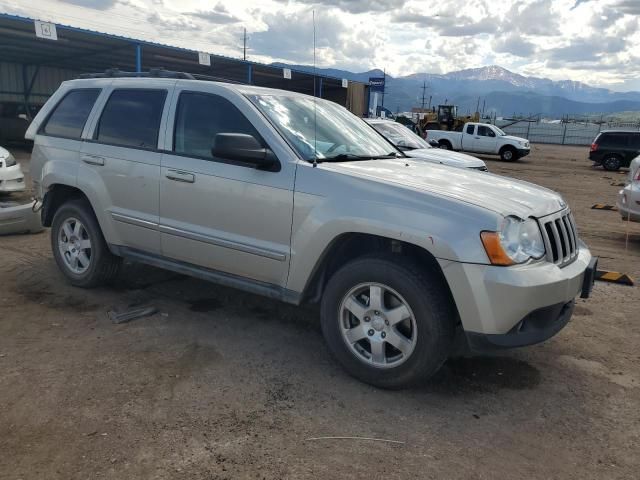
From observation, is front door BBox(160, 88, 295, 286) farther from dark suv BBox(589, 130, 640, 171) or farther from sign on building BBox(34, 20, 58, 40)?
dark suv BBox(589, 130, 640, 171)

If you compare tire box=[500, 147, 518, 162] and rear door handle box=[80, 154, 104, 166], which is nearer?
rear door handle box=[80, 154, 104, 166]

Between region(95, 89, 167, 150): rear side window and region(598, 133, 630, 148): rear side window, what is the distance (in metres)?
22.6

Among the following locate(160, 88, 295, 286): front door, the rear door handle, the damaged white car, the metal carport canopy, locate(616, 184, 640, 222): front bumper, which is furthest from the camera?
the metal carport canopy

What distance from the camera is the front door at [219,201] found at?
12.0 ft

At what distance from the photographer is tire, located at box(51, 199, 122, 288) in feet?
15.8

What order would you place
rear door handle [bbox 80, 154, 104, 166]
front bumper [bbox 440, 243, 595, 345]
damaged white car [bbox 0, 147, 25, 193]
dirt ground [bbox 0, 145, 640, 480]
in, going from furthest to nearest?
damaged white car [bbox 0, 147, 25, 193]
rear door handle [bbox 80, 154, 104, 166]
front bumper [bbox 440, 243, 595, 345]
dirt ground [bbox 0, 145, 640, 480]

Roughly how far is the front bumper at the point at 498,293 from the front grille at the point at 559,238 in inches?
8.4

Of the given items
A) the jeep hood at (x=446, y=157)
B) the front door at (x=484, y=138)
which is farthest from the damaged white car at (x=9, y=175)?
the front door at (x=484, y=138)

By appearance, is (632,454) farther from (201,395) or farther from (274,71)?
(274,71)

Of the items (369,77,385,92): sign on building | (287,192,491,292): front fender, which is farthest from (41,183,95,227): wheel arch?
(369,77,385,92): sign on building

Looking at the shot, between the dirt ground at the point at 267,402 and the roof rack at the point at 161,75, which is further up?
the roof rack at the point at 161,75

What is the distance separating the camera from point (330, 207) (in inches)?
134

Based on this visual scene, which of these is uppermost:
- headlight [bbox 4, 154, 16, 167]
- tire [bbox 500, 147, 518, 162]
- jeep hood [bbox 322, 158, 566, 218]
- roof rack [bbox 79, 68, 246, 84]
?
roof rack [bbox 79, 68, 246, 84]

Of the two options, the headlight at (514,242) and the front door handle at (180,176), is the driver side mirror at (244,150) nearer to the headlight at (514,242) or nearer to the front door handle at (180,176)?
the front door handle at (180,176)
